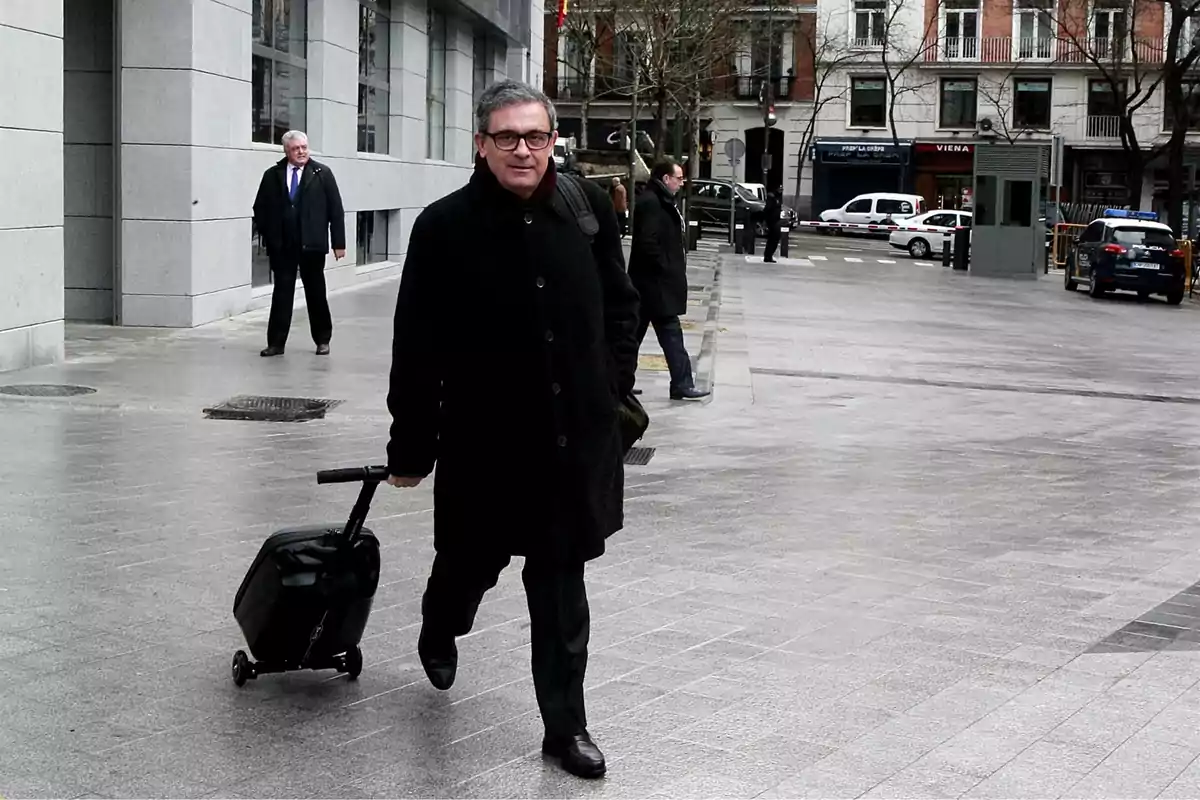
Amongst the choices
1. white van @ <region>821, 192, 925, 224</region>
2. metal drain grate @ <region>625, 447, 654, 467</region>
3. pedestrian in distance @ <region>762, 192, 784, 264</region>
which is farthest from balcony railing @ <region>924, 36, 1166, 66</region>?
metal drain grate @ <region>625, 447, 654, 467</region>

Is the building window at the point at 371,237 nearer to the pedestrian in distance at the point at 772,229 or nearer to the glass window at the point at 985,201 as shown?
the pedestrian in distance at the point at 772,229

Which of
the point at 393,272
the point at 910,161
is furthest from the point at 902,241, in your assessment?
the point at 393,272

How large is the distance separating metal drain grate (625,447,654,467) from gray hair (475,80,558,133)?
5.51 metres

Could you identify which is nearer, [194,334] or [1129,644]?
[1129,644]

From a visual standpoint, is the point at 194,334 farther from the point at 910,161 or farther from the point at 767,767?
the point at 910,161

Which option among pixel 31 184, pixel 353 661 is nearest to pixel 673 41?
pixel 31 184

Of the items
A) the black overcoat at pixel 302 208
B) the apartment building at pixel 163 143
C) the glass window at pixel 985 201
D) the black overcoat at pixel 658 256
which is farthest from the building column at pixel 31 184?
the glass window at pixel 985 201

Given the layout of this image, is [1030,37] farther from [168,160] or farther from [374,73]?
[168,160]

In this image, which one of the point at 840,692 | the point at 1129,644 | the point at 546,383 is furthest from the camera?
the point at 1129,644

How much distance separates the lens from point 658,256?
1256 cm

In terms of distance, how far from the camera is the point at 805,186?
2785 inches

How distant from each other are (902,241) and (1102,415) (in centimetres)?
3861

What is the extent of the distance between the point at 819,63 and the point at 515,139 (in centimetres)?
6594

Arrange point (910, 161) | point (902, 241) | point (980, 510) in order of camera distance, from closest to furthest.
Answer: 1. point (980, 510)
2. point (902, 241)
3. point (910, 161)
